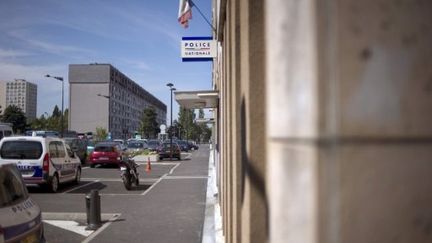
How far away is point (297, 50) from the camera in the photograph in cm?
137

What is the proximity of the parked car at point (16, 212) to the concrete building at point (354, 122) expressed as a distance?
3.85m

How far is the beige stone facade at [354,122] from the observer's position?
123 centimetres

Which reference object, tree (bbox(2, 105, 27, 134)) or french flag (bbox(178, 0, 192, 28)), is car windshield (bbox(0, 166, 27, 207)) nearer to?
french flag (bbox(178, 0, 192, 28))

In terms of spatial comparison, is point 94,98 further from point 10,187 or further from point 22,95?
point 10,187

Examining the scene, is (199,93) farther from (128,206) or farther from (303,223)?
(303,223)

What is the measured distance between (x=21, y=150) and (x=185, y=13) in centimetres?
678

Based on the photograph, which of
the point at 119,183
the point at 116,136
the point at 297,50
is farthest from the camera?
the point at 116,136

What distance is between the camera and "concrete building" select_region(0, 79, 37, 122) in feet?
482

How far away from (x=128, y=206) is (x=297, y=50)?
12475mm

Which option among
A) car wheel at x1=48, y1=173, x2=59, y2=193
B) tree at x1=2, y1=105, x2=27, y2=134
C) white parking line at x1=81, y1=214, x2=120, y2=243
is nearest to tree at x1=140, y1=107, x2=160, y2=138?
tree at x1=2, y1=105, x2=27, y2=134

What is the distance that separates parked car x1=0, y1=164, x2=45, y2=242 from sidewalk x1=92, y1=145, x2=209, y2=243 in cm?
350

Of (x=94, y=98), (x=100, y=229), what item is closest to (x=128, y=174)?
(x=100, y=229)

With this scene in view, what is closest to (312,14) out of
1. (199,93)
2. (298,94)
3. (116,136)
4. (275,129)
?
(298,94)

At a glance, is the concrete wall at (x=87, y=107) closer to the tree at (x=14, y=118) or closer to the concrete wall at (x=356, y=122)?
the tree at (x=14, y=118)
